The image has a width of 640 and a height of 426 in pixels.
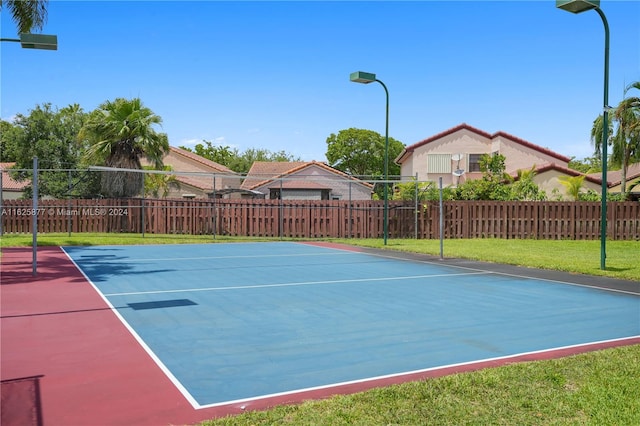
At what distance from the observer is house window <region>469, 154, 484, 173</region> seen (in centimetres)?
4209

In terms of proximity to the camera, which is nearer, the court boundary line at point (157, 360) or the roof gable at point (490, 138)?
the court boundary line at point (157, 360)

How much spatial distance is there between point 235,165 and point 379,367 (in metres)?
73.3

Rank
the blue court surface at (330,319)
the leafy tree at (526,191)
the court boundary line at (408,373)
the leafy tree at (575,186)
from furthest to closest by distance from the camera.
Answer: the leafy tree at (575,186) → the leafy tree at (526,191) → the blue court surface at (330,319) → the court boundary line at (408,373)

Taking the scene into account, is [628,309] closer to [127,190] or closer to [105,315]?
[105,315]

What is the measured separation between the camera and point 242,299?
9.94 m

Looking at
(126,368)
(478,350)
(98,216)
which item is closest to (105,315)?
(126,368)

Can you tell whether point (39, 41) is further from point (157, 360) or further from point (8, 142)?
point (8, 142)

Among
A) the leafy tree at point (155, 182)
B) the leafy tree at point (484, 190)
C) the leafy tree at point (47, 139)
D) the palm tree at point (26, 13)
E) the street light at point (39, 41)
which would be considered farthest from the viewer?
the leafy tree at point (47, 139)

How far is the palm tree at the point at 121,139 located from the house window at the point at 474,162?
23284 millimetres

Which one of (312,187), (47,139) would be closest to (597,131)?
(312,187)

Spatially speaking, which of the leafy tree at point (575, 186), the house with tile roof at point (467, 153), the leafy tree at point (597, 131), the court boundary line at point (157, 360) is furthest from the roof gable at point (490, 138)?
the court boundary line at point (157, 360)

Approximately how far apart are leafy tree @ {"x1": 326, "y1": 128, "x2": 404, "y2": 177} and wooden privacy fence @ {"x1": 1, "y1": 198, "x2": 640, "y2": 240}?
4641cm

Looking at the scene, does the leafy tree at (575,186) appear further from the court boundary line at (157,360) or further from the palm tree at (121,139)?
the court boundary line at (157,360)

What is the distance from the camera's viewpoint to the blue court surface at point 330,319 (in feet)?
19.2
